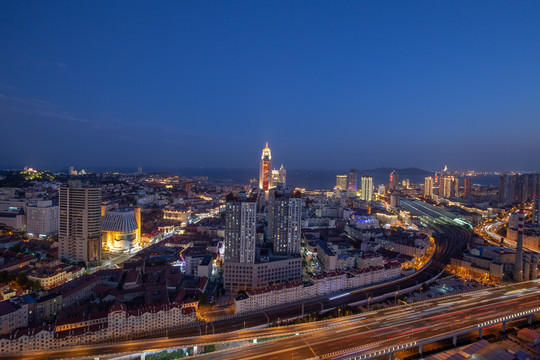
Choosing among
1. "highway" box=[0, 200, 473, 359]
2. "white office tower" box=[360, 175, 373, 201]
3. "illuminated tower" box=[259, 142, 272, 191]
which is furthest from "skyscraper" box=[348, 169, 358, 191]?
"highway" box=[0, 200, 473, 359]

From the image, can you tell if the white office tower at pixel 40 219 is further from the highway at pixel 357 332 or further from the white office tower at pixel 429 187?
the white office tower at pixel 429 187

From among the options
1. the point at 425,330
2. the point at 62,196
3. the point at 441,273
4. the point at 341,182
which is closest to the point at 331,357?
the point at 425,330

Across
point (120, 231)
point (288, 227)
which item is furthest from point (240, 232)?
point (120, 231)

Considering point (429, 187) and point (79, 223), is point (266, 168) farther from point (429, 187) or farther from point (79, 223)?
point (429, 187)

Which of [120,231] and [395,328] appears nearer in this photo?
[395,328]

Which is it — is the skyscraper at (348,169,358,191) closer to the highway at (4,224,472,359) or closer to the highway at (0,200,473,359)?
the highway at (0,200,473,359)

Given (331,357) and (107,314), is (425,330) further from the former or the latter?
(107,314)

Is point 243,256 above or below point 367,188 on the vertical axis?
below
